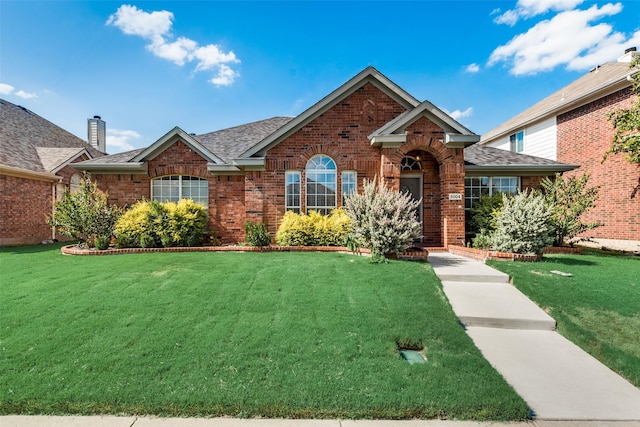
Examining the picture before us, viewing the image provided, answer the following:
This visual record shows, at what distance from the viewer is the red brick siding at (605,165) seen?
40.3 ft

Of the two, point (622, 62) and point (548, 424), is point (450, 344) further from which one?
point (622, 62)

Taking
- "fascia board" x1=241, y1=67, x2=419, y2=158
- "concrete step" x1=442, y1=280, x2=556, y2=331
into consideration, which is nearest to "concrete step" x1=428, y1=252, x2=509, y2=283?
"concrete step" x1=442, y1=280, x2=556, y2=331

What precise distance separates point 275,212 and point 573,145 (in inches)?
600

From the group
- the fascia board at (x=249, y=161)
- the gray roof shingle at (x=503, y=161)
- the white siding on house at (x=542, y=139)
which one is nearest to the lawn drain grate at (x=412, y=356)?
the fascia board at (x=249, y=161)

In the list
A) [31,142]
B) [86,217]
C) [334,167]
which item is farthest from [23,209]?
[334,167]

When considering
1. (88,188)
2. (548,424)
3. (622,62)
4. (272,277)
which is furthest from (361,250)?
(622,62)

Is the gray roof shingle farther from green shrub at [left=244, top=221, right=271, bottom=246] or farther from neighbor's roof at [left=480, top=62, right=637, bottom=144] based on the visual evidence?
green shrub at [left=244, top=221, right=271, bottom=246]

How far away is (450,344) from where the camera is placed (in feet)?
13.5

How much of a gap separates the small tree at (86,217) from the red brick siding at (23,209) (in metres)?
4.51

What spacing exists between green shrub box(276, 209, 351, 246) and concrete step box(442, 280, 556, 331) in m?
3.87

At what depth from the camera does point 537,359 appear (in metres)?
4.11

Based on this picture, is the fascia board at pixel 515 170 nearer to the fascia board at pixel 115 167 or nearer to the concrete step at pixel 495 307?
the concrete step at pixel 495 307

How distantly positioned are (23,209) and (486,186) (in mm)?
19972

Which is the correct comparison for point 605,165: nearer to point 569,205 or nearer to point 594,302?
point 569,205
